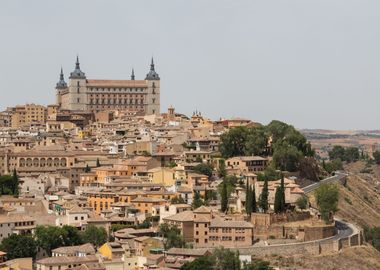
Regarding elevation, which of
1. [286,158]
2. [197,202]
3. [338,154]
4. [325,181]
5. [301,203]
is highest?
[286,158]

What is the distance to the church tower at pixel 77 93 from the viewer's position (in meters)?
138

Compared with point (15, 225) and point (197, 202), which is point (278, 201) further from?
point (15, 225)

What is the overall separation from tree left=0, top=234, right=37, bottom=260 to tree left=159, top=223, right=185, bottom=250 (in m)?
8.32

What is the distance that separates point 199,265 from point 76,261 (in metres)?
7.06

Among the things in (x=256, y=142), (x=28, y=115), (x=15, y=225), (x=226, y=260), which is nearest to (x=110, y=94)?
(x=28, y=115)

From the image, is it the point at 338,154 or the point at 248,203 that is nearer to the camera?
the point at 248,203

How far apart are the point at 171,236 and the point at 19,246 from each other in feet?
31.2

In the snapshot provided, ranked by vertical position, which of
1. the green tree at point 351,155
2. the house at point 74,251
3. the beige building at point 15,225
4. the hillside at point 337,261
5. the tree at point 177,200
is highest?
the green tree at point 351,155

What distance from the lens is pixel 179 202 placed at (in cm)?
6956

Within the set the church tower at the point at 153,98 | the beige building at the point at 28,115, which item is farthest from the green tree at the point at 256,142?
the church tower at the point at 153,98

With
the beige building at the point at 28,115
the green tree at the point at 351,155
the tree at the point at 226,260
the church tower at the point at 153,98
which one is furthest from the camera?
the green tree at the point at 351,155

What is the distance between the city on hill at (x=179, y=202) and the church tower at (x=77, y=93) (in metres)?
25.1

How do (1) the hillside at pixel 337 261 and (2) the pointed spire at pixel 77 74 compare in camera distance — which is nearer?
(1) the hillside at pixel 337 261

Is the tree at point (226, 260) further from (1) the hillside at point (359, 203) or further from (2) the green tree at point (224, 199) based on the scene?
(1) the hillside at point (359, 203)
